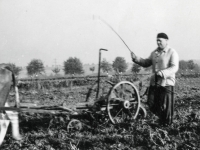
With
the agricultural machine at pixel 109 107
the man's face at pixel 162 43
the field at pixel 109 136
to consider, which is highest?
the man's face at pixel 162 43

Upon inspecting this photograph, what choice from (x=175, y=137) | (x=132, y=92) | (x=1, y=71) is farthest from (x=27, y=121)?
(x=175, y=137)

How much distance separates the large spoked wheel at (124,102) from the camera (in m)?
5.10

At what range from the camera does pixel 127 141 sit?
4.25m

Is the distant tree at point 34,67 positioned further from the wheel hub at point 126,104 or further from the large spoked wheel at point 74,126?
the wheel hub at point 126,104

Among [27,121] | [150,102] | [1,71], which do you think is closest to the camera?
[1,71]

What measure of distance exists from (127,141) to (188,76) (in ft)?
85.5

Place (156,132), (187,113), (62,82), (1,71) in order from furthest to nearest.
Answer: (62,82) < (187,113) < (156,132) < (1,71)

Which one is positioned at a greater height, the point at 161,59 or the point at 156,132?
the point at 161,59

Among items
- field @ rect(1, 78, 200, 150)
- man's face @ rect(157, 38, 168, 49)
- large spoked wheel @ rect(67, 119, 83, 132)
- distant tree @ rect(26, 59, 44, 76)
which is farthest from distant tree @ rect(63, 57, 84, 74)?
man's face @ rect(157, 38, 168, 49)

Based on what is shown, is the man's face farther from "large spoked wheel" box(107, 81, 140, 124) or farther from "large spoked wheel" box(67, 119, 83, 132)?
"large spoked wheel" box(67, 119, 83, 132)

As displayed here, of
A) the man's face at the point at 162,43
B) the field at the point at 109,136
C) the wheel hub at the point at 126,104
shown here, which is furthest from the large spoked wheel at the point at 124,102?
the man's face at the point at 162,43

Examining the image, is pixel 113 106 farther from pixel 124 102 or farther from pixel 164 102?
pixel 164 102

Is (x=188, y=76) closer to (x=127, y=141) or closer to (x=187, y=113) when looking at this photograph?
(x=187, y=113)

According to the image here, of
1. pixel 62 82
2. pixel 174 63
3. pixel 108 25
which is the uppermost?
pixel 108 25
